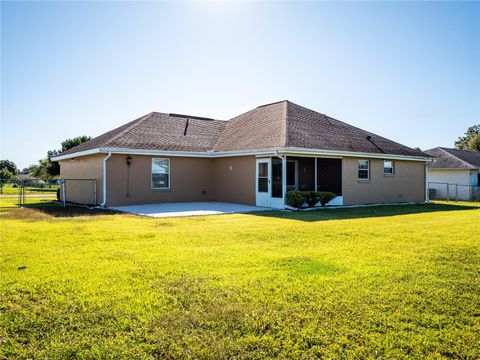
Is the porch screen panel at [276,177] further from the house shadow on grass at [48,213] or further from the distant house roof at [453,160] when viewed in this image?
the distant house roof at [453,160]

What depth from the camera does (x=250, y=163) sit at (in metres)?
16.9

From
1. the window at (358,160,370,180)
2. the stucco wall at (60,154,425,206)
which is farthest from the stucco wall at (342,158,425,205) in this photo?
the window at (358,160,370,180)

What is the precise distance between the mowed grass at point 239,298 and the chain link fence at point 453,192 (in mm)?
24538

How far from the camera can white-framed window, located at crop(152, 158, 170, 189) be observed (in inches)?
683

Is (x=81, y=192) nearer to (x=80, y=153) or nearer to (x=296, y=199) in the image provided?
(x=80, y=153)

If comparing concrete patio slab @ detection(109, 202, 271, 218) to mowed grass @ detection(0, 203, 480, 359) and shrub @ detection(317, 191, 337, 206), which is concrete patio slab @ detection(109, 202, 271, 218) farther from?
mowed grass @ detection(0, 203, 480, 359)

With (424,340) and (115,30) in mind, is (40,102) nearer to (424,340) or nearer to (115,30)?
(115,30)

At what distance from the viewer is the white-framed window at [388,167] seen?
19.3m

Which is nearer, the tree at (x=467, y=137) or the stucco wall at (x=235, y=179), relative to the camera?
the stucco wall at (x=235, y=179)

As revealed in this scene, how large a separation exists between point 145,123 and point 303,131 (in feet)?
27.3

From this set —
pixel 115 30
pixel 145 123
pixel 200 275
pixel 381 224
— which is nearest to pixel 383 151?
pixel 381 224

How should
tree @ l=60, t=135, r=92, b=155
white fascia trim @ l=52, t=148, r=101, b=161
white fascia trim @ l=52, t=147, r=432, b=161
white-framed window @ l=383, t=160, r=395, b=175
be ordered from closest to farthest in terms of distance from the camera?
1. white fascia trim @ l=52, t=147, r=432, b=161
2. white fascia trim @ l=52, t=148, r=101, b=161
3. white-framed window @ l=383, t=160, r=395, b=175
4. tree @ l=60, t=135, r=92, b=155

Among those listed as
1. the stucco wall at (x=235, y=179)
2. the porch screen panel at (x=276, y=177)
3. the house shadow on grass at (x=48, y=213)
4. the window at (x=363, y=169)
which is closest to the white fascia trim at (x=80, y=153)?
the house shadow on grass at (x=48, y=213)

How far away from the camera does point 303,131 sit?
17.2 m
